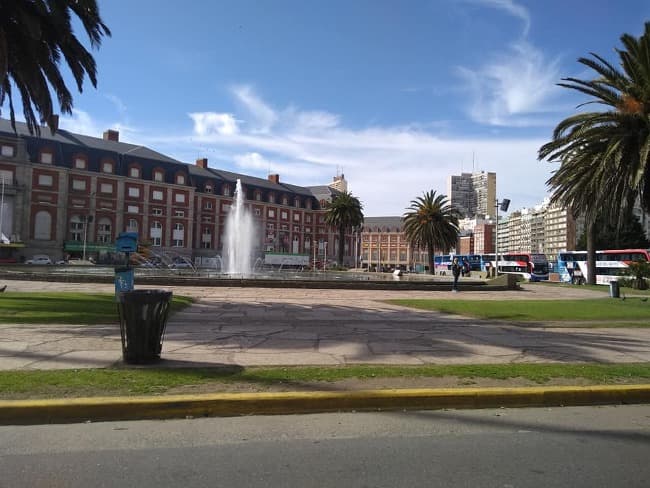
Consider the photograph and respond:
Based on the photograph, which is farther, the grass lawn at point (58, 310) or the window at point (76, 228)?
the window at point (76, 228)

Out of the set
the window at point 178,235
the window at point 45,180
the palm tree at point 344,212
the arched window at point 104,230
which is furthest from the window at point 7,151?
the palm tree at point 344,212

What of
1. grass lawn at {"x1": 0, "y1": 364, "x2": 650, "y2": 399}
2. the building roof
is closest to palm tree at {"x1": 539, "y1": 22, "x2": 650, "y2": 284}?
grass lawn at {"x1": 0, "y1": 364, "x2": 650, "y2": 399}

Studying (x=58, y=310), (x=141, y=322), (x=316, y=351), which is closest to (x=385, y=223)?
(x=58, y=310)

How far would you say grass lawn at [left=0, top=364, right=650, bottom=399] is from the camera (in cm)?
610

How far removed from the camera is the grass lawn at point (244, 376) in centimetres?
610

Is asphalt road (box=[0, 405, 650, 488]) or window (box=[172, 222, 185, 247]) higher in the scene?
window (box=[172, 222, 185, 247])

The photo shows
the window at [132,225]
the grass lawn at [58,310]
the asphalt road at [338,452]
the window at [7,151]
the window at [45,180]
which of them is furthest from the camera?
the window at [132,225]

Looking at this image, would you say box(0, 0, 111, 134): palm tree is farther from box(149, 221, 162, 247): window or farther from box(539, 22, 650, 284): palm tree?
box(149, 221, 162, 247): window

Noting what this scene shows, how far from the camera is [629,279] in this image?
36.5m

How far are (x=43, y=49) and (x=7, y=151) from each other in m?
63.7

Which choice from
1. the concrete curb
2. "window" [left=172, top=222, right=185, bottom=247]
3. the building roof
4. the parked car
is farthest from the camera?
the building roof

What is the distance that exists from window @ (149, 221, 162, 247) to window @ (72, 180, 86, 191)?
12.2 m

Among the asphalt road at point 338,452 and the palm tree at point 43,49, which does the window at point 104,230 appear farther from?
the asphalt road at point 338,452

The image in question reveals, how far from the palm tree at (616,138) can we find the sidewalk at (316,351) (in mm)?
8830
